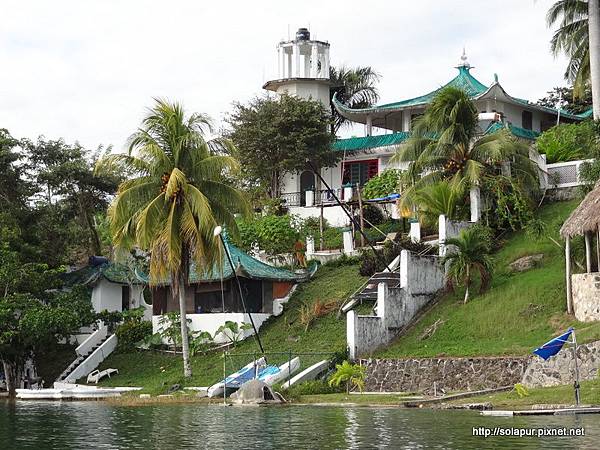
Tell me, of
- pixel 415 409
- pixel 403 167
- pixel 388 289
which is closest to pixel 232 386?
pixel 388 289

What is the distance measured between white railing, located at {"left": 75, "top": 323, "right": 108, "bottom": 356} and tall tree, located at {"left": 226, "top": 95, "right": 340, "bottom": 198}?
12.8 m

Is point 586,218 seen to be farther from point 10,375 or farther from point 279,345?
point 10,375

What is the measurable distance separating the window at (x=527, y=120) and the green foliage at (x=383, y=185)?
939 cm

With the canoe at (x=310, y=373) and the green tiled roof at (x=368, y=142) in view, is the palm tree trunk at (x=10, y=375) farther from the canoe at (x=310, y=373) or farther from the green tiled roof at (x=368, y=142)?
the green tiled roof at (x=368, y=142)

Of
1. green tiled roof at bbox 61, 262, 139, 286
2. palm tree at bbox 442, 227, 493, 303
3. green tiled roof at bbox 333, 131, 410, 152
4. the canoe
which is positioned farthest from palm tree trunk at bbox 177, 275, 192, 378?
green tiled roof at bbox 333, 131, 410, 152

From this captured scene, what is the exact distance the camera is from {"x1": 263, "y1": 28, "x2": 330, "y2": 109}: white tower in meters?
61.8

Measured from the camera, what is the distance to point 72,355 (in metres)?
45.1

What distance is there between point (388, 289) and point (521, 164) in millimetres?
9423

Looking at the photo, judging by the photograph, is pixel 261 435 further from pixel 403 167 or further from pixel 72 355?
pixel 403 167

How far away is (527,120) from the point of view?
55.8m

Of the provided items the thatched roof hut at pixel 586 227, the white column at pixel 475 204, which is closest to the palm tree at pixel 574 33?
the white column at pixel 475 204

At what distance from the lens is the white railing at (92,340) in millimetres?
44094

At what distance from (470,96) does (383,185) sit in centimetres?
620

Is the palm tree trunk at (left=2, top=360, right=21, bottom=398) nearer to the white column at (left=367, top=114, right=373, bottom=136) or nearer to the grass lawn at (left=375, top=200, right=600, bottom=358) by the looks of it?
the grass lawn at (left=375, top=200, right=600, bottom=358)
